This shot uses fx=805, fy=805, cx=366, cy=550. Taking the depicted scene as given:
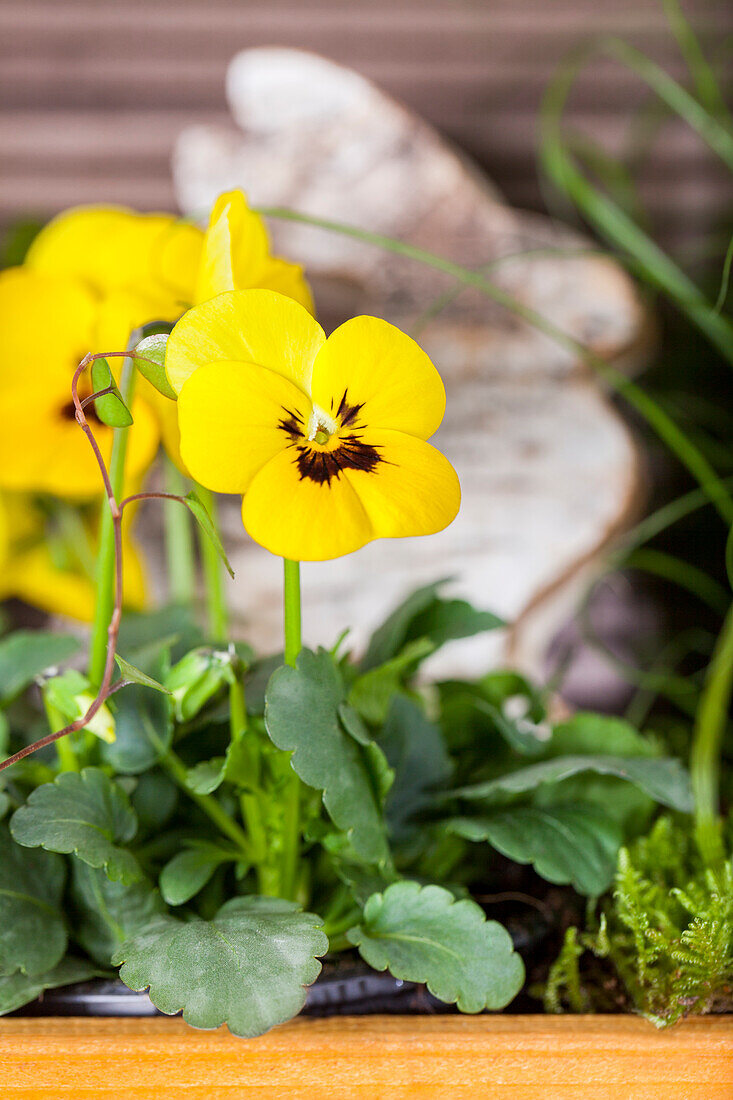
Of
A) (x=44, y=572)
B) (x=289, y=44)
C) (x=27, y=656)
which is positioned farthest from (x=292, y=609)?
(x=289, y=44)

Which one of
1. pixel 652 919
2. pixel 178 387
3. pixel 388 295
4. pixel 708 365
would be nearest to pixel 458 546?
pixel 388 295

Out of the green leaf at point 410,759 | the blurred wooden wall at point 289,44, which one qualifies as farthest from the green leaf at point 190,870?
the blurred wooden wall at point 289,44

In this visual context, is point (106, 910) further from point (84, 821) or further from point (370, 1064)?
point (370, 1064)

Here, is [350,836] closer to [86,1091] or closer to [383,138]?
[86,1091]

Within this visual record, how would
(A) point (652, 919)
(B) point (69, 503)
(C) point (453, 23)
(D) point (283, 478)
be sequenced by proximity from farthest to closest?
(C) point (453, 23) < (B) point (69, 503) < (A) point (652, 919) < (D) point (283, 478)

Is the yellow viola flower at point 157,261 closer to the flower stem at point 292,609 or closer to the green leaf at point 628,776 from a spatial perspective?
the flower stem at point 292,609

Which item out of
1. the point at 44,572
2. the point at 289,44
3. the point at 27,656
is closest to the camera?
the point at 27,656

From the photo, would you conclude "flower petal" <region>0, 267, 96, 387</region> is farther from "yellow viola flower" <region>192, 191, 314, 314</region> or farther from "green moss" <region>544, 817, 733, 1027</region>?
"green moss" <region>544, 817, 733, 1027</region>

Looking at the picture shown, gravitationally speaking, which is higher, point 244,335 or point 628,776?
point 244,335
